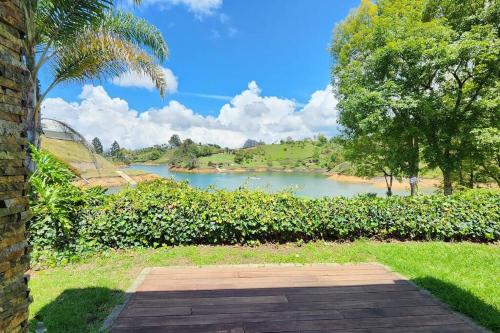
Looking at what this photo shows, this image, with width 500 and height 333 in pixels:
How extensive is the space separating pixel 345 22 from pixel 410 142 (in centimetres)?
744

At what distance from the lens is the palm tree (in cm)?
523

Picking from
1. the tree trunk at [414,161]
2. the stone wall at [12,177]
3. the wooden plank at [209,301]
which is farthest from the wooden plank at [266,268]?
the tree trunk at [414,161]

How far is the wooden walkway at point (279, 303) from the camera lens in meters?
2.70

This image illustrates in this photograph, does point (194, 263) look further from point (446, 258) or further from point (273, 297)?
point (446, 258)

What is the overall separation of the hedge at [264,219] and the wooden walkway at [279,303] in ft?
3.87

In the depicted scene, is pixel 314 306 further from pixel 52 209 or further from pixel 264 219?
pixel 52 209

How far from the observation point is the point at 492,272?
4105 mm

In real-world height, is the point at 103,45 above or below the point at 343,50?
below

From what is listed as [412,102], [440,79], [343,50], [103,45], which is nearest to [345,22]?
[343,50]

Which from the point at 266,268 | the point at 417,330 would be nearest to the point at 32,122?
the point at 266,268

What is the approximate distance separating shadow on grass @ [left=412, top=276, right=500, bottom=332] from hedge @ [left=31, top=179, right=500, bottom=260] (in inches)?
77.4

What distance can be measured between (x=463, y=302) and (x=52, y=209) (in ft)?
18.4

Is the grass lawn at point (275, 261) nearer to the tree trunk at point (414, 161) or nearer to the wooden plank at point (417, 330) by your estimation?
the wooden plank at point (417, 330)

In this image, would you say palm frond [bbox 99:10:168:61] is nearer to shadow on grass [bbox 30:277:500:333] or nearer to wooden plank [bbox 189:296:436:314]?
shadow on grass [bbox 30:277:500:333]
